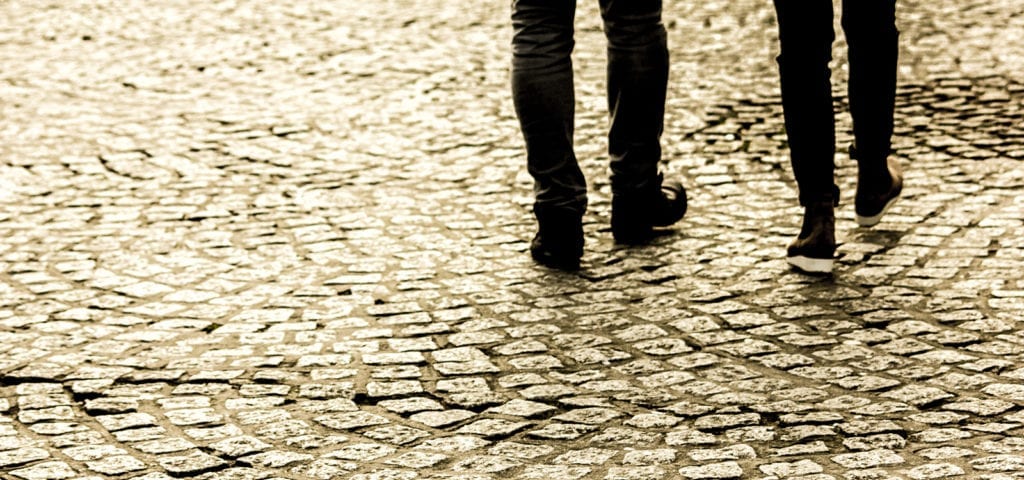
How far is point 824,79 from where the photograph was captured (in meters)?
4.87

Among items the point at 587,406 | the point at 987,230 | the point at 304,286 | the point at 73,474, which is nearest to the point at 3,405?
the point at 73,474

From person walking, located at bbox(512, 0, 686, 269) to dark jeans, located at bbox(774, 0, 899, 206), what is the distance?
0.48 meters

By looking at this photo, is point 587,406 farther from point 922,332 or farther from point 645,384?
point 922,332

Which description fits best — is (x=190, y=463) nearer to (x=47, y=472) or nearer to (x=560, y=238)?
(x=47, y=472)

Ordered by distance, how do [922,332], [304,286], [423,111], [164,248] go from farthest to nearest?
[423,111], [164,248], [304,286], [922,332]

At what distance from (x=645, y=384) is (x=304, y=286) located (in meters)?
1.42

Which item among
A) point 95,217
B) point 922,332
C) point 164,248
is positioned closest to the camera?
point 922,332

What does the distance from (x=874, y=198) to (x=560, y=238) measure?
3.73 feet

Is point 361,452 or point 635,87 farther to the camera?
point 635,87

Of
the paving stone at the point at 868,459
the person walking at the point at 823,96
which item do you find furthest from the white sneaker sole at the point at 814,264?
the paving stone at the point at 868,459

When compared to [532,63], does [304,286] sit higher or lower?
lower

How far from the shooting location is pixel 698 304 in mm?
4832

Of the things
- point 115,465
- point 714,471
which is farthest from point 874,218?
point 115,465

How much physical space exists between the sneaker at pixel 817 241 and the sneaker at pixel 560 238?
27.9 inches
